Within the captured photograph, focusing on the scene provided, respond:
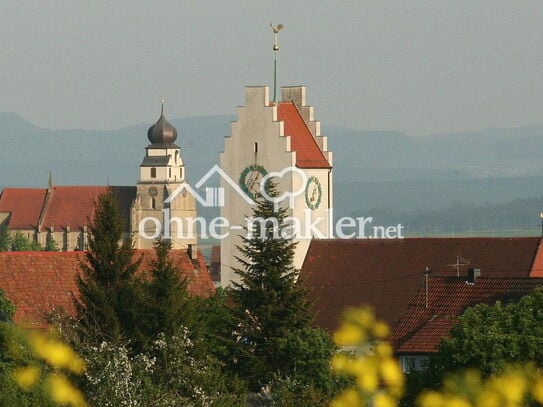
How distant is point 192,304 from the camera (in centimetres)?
3697

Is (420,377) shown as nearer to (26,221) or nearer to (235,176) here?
(235,176)

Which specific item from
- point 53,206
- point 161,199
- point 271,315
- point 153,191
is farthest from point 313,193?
point 53,206

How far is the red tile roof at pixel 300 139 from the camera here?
188ft

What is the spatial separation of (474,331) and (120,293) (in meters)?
10.4

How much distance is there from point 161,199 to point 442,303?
14843 centimetres

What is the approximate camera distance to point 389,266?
53.1 meters

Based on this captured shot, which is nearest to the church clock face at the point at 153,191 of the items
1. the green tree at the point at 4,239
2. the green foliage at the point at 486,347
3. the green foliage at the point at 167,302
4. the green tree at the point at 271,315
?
the green tree at the point at 4,239

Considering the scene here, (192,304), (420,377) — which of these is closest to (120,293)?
(192,304)

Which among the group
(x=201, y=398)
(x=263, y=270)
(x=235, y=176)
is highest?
(x=235, y=176)

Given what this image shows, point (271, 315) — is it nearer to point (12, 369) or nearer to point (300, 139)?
point (12, 369)

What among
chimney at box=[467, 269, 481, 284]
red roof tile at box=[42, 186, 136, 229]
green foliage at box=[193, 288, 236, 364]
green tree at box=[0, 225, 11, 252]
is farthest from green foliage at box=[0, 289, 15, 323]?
red roof tile at box=[42, 186, 136, 229]

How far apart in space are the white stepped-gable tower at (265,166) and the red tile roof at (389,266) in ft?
6.22

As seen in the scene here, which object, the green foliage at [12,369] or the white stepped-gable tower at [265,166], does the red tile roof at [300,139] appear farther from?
the green foliage at [12,369]

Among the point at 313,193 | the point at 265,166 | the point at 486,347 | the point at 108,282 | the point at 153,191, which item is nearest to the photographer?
the point at 486,347
